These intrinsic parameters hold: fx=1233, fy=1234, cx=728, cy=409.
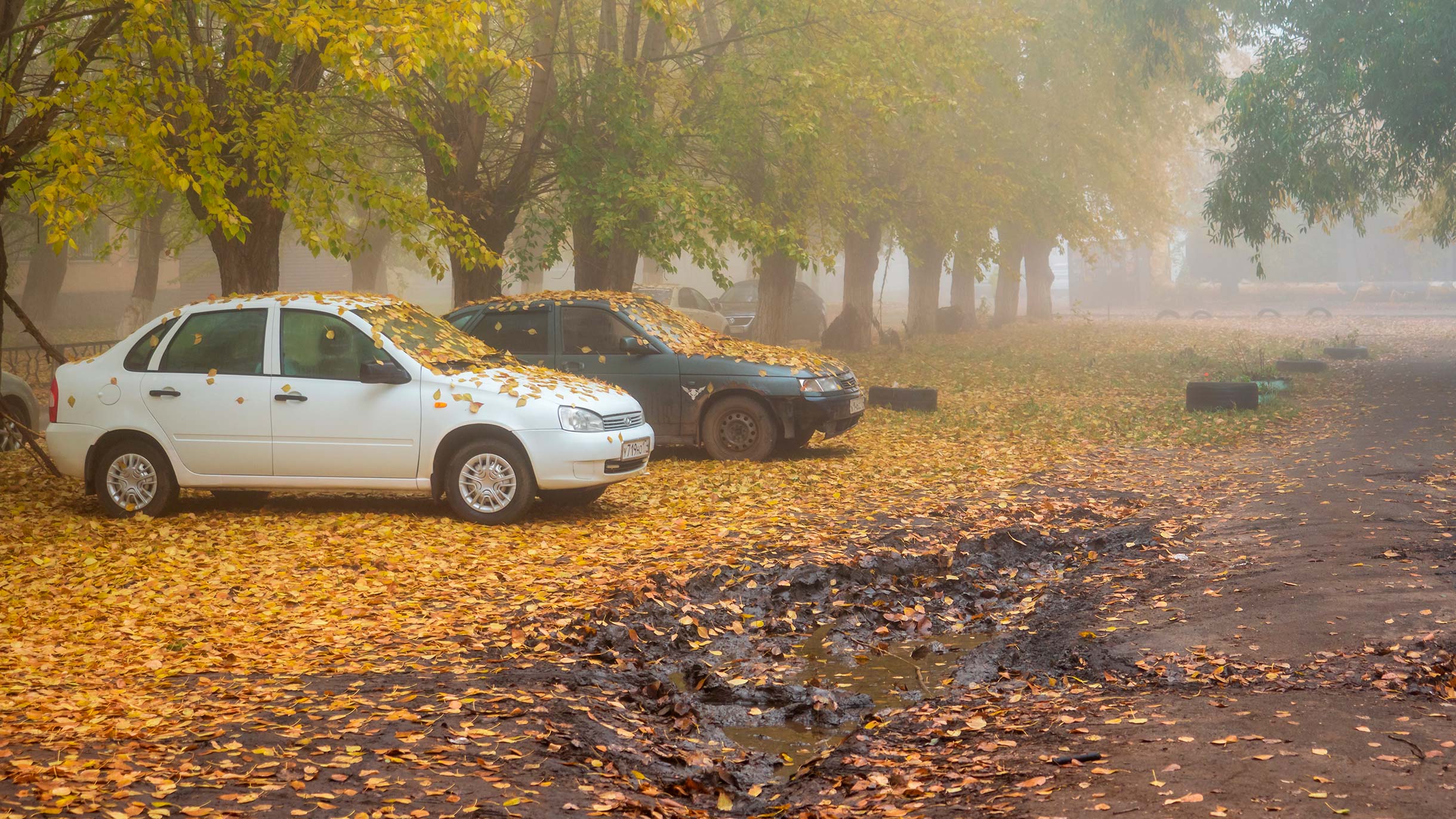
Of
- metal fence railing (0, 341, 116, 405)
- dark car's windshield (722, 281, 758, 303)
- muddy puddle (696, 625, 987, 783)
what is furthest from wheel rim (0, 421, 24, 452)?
dark car's windshield (722, 281, 758, 303)

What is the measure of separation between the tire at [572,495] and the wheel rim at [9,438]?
779 centimetres

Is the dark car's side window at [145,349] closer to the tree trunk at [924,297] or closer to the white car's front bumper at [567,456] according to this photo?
the white car's front bumper at [567,456]

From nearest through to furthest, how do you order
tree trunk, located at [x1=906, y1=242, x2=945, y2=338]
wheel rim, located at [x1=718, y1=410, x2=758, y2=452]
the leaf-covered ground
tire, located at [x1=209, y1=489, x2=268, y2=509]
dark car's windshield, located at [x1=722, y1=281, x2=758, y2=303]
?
1. the leaf-covered ground
2. tire, located at [x1=209, y1=489, x2=268, y2=509]
3. wheel rim, located at [x1=718, y1=410, x2=758, y2=452]
4. dark car's windshield, located at [x1=722, y1=281, x2=758, y2=303]
5. tree trunk, located at [x1=906, y1=242, x2=945, y2=338]

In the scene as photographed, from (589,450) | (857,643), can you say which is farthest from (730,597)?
(589,450)

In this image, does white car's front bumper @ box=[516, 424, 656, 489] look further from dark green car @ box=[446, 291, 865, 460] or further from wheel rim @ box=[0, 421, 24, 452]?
wheel rim @ box=[0, 421, 24, 452]

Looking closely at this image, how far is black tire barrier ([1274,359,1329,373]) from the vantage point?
75.9ft

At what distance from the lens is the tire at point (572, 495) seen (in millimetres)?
10242

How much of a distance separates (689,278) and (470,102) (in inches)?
2615

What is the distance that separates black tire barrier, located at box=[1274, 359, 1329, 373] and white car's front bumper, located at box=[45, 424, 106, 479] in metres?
20.2

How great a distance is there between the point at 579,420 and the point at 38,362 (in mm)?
19117

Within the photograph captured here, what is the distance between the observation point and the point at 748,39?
1908 cm

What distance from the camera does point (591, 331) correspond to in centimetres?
1300

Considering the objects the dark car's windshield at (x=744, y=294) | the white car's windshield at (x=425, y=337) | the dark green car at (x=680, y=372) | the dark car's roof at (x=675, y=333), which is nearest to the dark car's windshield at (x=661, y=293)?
the dark car's windshield at (x=744, y=294)

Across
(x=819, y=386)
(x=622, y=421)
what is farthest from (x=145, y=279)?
(x=622, y=421)
